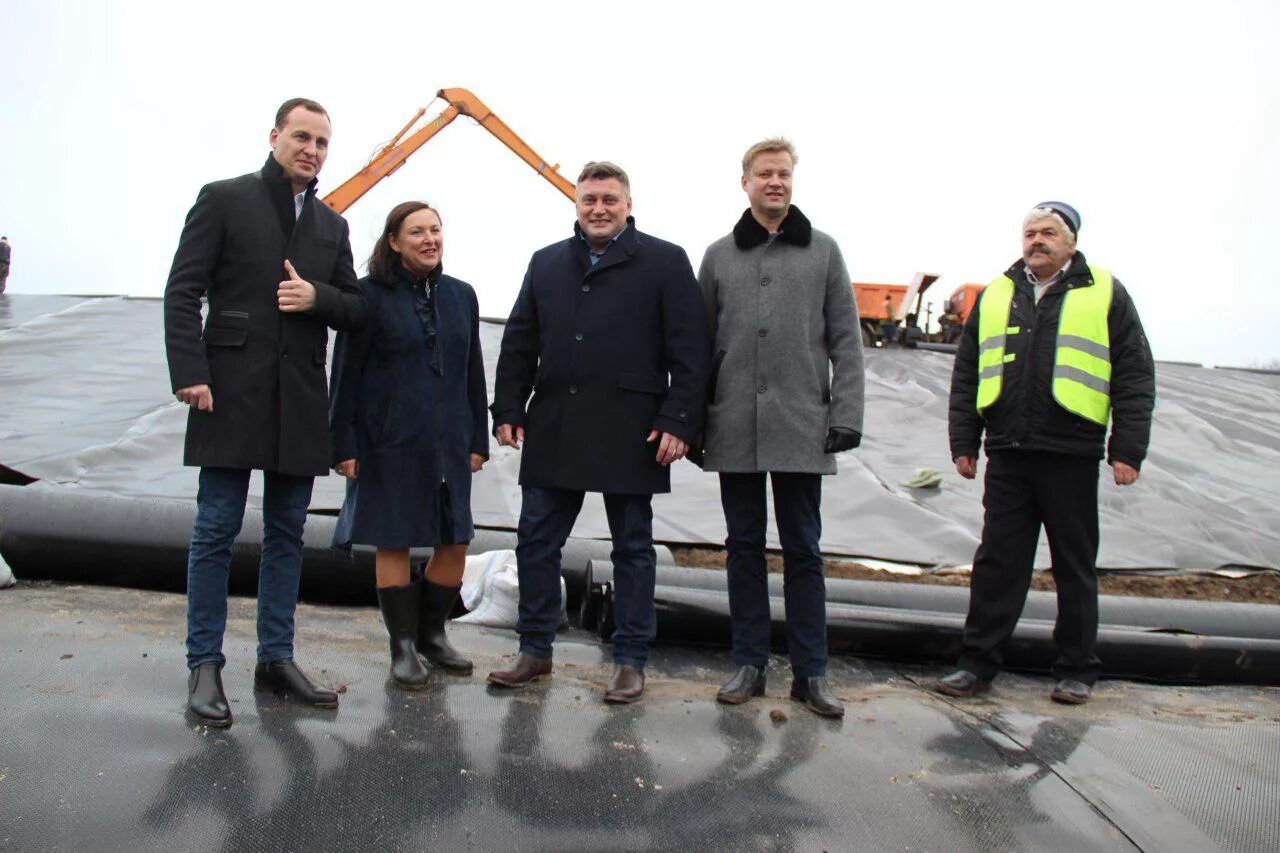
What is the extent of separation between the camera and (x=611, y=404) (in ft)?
10.4

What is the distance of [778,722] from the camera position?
2.94 m

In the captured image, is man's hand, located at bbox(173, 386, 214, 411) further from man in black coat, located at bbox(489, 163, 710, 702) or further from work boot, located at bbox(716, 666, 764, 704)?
work boot, located at bbox(716, 666, 764, 704)

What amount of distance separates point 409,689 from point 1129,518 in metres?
4.60

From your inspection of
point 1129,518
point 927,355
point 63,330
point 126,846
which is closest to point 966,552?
point 1129,518

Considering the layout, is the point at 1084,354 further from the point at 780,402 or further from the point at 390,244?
the point at 390,244

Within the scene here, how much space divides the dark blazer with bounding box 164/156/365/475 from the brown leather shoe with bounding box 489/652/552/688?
800mm

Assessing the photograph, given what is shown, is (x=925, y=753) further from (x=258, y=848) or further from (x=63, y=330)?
(x=63, y=330)

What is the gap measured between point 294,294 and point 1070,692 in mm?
2819

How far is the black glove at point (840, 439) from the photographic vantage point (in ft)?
10.3

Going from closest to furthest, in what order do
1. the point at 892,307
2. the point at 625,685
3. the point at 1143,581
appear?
the point at 625,685, the point at 1143,581, the point at 892,307

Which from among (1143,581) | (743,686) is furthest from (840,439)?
(1143,581)

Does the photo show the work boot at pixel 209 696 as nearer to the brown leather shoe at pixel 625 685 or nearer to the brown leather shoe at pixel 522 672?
the brown leather shoe at pixel 522 672

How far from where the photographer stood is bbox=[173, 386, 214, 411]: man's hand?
2688 millimetres

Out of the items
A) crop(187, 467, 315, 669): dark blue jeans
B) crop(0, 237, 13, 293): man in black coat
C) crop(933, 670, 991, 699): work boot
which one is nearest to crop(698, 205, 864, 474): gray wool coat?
crop(933, 670, 991, 699): work boot
